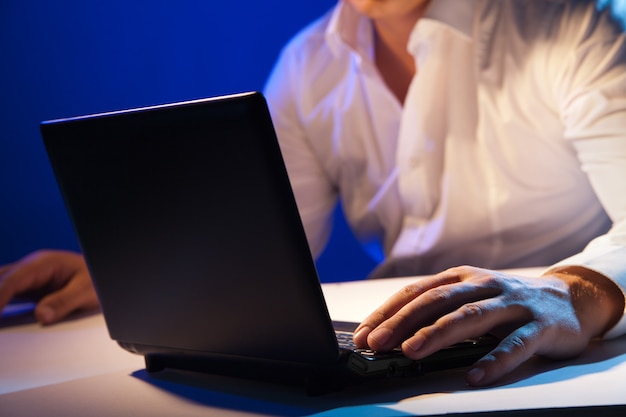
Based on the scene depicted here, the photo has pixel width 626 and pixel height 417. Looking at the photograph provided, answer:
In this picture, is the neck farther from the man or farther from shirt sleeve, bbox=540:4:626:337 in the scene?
shirt sleeve, bbox=540:4:626:337

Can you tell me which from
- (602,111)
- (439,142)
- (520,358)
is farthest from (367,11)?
(520,358)

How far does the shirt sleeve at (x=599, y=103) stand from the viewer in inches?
57.1

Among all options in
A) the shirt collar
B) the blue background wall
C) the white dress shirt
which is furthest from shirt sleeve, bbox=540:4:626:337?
the blue background wall

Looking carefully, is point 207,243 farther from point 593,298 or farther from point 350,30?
point 350,30

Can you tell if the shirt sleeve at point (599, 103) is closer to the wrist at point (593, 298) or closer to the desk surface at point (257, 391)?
the wrist at point (593, 298)

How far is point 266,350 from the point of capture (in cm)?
78

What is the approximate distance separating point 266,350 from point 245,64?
77.5 inches

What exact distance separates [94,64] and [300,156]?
2.49ft

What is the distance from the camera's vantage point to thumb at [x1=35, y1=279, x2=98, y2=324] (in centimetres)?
139

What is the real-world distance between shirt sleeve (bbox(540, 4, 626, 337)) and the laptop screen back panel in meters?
0.79

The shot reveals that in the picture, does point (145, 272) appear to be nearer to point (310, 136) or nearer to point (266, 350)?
point (266, 350)

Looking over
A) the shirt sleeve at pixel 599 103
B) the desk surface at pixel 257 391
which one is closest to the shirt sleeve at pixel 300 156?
the shirt sleeve at pixel 599 103

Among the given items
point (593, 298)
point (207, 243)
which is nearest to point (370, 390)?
point (207, 243)

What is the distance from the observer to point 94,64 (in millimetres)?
2449
